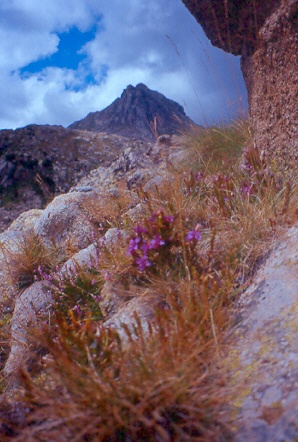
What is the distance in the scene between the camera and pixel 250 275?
9.29 feet

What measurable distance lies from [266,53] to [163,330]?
389cm

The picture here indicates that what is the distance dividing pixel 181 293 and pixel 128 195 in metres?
3.52

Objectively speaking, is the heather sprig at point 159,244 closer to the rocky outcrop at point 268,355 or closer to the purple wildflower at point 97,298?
the purple wildflower at point 97,298

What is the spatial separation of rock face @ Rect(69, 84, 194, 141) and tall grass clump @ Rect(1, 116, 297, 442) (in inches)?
608

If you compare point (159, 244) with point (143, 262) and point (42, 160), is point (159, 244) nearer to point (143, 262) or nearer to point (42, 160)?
point (143, 262)

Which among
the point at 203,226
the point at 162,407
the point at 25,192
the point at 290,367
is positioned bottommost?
the point at 290,367

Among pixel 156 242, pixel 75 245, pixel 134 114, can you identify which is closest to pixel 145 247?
pixel 156 242

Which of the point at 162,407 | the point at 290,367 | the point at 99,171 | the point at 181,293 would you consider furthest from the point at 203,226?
the point at 99,171

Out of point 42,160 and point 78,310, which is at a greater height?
point 42,160

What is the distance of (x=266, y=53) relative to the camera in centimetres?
466

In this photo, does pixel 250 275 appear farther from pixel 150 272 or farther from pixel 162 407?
pixel 162 407

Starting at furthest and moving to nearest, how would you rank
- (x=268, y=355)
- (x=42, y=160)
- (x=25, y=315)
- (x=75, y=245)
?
(x=42, y=160)
(x=75, y=245)
(x=25, y=315)
(x=268, y=355)

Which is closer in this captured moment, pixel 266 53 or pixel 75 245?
pixel 266 53

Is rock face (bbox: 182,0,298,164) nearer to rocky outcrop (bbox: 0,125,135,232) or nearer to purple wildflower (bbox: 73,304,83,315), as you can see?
purple wildflower (bbox: 73,304,83,315)
